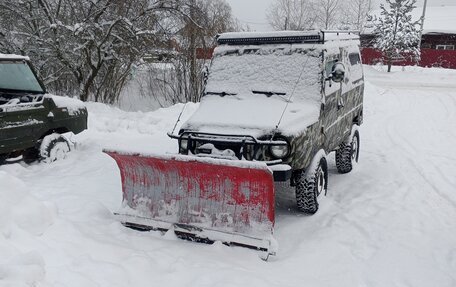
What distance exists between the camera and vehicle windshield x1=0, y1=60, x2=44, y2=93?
751 cm

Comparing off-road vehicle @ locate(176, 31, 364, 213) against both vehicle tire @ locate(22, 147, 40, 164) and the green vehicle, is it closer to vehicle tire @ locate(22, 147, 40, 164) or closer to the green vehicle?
the green vehicle

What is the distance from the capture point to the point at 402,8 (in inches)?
1246

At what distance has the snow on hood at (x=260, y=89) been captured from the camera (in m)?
5.40

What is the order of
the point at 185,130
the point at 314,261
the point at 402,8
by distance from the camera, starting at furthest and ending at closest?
the point at 402,8 < the point at 185,130 < the point at 314,261

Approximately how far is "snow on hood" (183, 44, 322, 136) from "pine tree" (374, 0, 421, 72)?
2789 centimetres

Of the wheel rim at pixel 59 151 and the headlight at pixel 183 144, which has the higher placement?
the headlight at pixel 183 144

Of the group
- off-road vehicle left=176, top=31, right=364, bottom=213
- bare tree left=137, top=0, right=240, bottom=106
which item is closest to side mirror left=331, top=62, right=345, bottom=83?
off-road vehicle left=176, top=31, right=364, bottom=213

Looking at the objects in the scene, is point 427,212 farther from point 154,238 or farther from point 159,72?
point 159,72

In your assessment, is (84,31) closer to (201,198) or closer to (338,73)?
(338,73)

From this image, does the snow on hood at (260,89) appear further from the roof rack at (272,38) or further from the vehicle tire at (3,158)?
the vehicle tire at (3,158)

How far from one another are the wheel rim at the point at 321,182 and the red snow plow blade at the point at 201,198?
1.45m

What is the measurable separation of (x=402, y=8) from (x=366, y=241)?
101ft

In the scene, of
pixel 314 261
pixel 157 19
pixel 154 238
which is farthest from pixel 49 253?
pixel 157 19

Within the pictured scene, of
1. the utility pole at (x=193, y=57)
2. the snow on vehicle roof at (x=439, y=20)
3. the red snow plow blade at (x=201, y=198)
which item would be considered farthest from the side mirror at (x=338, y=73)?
the snow on vehicle roof at (x=439, y=20)
